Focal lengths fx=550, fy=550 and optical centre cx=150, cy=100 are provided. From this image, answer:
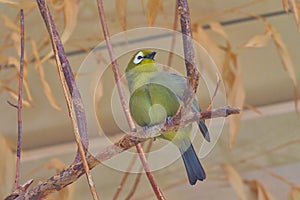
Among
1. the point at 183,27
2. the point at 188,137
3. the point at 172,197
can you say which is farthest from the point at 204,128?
the point at 172,197

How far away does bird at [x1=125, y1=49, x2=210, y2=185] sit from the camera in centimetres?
41

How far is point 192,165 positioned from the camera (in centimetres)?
42

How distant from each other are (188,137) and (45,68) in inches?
26.4

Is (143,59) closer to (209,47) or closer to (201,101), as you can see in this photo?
(209,47)

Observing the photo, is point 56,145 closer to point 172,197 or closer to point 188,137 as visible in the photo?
point 172,197

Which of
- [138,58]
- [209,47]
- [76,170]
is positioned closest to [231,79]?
[209,47]

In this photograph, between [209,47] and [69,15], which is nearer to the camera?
[69,15]

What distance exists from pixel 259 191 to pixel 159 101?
0.46m

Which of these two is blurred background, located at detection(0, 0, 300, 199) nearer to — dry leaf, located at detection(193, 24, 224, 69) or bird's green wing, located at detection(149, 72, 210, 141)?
dry leaf, located at detection(193, 24, 224, 69)

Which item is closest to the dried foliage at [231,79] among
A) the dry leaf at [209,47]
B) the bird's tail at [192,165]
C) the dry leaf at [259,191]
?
the dry leaf at [209,47]

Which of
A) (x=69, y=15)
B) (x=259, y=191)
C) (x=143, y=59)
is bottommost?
(x=259, y=191)

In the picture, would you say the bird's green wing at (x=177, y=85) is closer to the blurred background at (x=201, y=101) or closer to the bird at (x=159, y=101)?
the bird at (x=159, y=101)

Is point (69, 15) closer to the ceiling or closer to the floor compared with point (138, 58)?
closer to the ceiling

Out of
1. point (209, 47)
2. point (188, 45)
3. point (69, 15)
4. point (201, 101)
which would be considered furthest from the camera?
point (201, 101)
